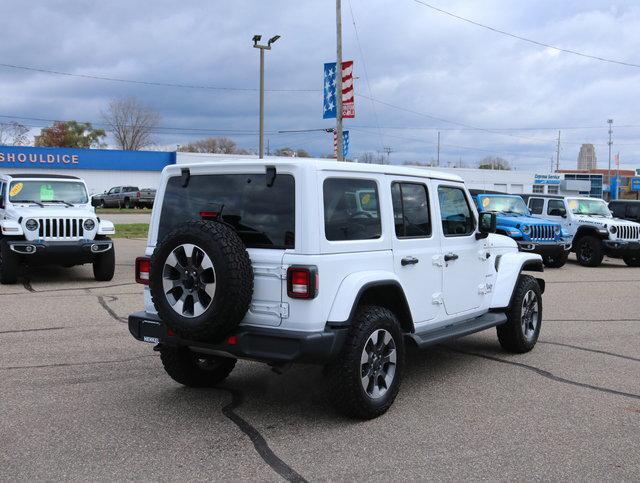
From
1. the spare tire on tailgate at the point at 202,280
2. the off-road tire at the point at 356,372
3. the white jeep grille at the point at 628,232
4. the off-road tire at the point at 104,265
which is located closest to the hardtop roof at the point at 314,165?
the spare tire on tailgate at the point at 202,280

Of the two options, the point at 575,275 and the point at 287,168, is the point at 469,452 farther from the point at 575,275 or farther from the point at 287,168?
the point at 575,275

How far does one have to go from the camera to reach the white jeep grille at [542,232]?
1573cm

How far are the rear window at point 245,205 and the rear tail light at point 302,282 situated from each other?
0.71 ft

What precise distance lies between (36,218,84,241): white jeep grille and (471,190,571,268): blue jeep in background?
9.46 m

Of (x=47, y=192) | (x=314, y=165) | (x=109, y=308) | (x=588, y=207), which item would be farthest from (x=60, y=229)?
(x=588, y=207)

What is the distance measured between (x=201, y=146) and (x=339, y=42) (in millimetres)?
71406

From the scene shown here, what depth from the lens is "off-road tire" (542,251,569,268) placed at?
16062 millimetres

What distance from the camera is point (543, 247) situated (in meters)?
15.7

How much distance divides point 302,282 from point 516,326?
3.30 meters

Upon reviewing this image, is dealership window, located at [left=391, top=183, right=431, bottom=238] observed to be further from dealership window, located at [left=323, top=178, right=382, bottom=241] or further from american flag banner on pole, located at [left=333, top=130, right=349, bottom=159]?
american flag banner on pole, located at [left=333, top=130, right=349, bottom=159]

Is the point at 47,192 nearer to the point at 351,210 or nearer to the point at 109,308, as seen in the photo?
the point at 109,308

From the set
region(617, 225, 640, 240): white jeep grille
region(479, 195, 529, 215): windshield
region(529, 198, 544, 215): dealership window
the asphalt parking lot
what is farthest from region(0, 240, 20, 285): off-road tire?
region(617, 225, 640, 240): white jeep grille

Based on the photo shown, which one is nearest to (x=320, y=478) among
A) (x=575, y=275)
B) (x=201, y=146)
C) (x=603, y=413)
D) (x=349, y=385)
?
(x=349, y=385)

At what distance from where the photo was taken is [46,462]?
13.2ft
